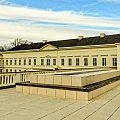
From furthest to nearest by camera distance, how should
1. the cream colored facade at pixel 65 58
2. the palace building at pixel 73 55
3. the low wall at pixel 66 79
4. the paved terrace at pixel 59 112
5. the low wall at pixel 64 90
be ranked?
the palace building at pixel 73 55, the cream colored facade at pixel 65 58, the low wall at pixel 66 79, the low wall at pixel 64 90, the paved terrace at pixel 59 112

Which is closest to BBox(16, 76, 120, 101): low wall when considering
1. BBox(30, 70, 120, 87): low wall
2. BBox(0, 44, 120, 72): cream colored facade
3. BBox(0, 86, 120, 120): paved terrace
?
BBox(30, 70, 120, 87): low wall

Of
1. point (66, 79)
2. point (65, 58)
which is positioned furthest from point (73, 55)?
point (66, 79)

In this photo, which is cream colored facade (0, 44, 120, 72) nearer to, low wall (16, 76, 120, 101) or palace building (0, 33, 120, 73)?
palace building (0, 33, 120, 73)

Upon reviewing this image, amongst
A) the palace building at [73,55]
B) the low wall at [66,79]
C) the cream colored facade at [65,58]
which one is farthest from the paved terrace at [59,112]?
the palace building at [73,55]

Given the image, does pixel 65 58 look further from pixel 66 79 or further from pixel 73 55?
pixel 66 79

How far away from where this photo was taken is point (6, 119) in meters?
5.00

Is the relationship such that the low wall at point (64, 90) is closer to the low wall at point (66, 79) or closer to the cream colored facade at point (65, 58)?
the low wall at point (66, 79)

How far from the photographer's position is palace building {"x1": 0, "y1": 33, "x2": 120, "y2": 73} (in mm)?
35438

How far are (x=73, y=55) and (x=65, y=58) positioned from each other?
2.12 meters

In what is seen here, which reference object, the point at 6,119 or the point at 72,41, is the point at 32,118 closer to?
the point at 6,119

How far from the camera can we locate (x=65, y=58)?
→ 41594 millimetres

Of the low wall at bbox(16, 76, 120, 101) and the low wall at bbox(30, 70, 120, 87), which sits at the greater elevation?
the low wall at bbox(30, 70, 120, 87)

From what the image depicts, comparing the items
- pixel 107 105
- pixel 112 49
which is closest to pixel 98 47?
pixel 112 49

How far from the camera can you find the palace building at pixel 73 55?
116 ft
